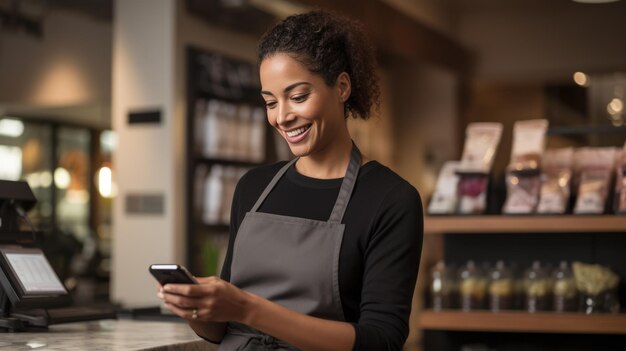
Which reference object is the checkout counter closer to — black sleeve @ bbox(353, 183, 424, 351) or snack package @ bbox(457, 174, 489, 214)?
black sleeve @ bbox(353, 183, 424, 351)

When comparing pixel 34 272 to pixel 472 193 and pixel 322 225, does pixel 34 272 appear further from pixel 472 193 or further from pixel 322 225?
pixel 472 193

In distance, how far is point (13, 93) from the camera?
6996 mm

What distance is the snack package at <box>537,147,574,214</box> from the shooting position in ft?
12.1

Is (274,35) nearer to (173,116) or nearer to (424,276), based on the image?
(173,116)

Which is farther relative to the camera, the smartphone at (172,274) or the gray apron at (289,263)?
the gray apron at (289,263)

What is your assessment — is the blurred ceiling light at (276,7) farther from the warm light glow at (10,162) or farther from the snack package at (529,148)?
the snack package at (529,148)

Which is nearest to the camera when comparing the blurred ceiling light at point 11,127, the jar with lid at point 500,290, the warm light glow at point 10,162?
the jar with lid at point 500,290

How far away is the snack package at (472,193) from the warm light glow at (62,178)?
471cm

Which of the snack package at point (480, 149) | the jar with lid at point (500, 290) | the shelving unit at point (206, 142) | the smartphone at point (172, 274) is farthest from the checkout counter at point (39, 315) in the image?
the shelving unit at point (206, 142)

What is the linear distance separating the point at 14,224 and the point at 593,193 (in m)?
2.31

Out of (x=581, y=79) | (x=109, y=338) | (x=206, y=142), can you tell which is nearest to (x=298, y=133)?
(x=109, y=338)

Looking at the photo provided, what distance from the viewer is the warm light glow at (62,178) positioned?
773 cm

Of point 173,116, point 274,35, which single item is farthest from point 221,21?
point 274,35

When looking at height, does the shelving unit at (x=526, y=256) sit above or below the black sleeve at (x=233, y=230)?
below
